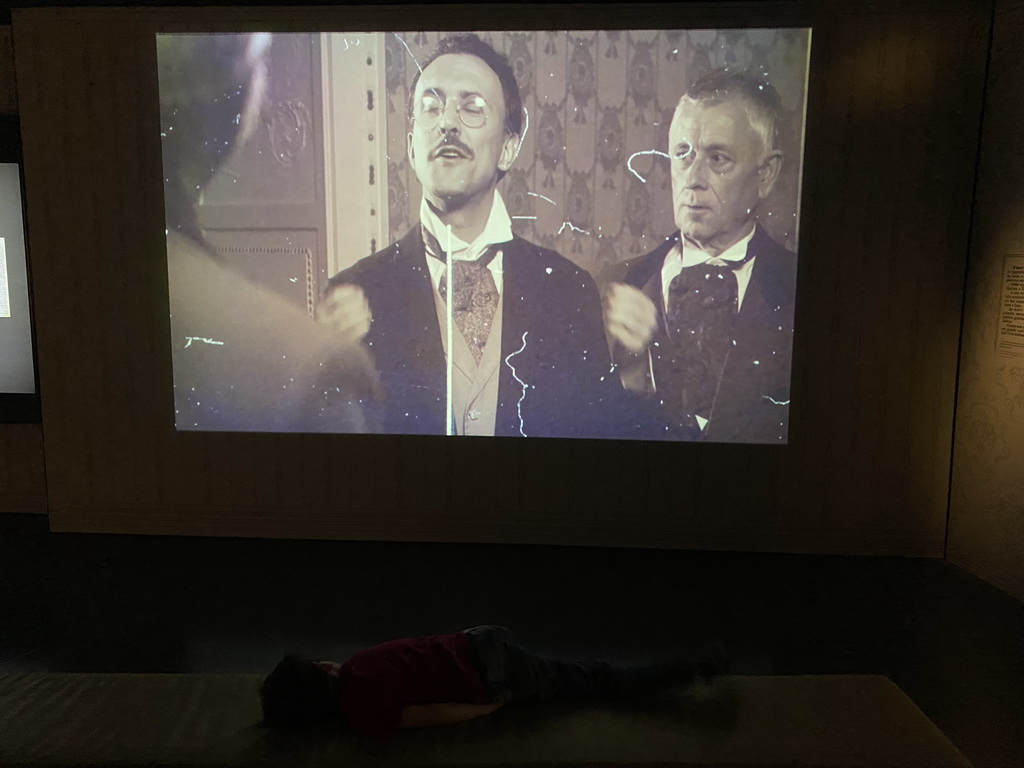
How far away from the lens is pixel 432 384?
3.31 metres

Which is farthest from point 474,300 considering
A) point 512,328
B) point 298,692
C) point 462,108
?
point 298,692

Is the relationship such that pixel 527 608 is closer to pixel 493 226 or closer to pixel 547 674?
pixel 547 674

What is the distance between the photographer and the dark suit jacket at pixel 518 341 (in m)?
3.20

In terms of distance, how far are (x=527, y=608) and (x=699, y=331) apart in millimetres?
1480

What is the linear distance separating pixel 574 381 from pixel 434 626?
4.24 ft

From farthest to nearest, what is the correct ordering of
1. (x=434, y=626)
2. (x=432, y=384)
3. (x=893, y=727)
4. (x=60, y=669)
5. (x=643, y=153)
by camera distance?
1. (x=432, y=384)
2. (x=643, y=153)
3. (x=434, y=626)
4. (x=60, y=669)
5. (x=893, y=727)

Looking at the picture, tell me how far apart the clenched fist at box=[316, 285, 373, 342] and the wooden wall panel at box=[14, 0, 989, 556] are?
1.85 feet

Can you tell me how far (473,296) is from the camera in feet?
10.6

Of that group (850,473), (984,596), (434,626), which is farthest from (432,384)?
(984,596)

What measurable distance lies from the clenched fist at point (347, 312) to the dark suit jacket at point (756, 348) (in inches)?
50.3

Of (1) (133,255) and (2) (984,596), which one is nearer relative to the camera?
(2) (984,596)

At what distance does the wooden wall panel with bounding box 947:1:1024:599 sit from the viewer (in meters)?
2.83

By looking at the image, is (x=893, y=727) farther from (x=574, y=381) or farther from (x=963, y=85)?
(x=963, y=85)

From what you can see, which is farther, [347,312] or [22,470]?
[22,470]
